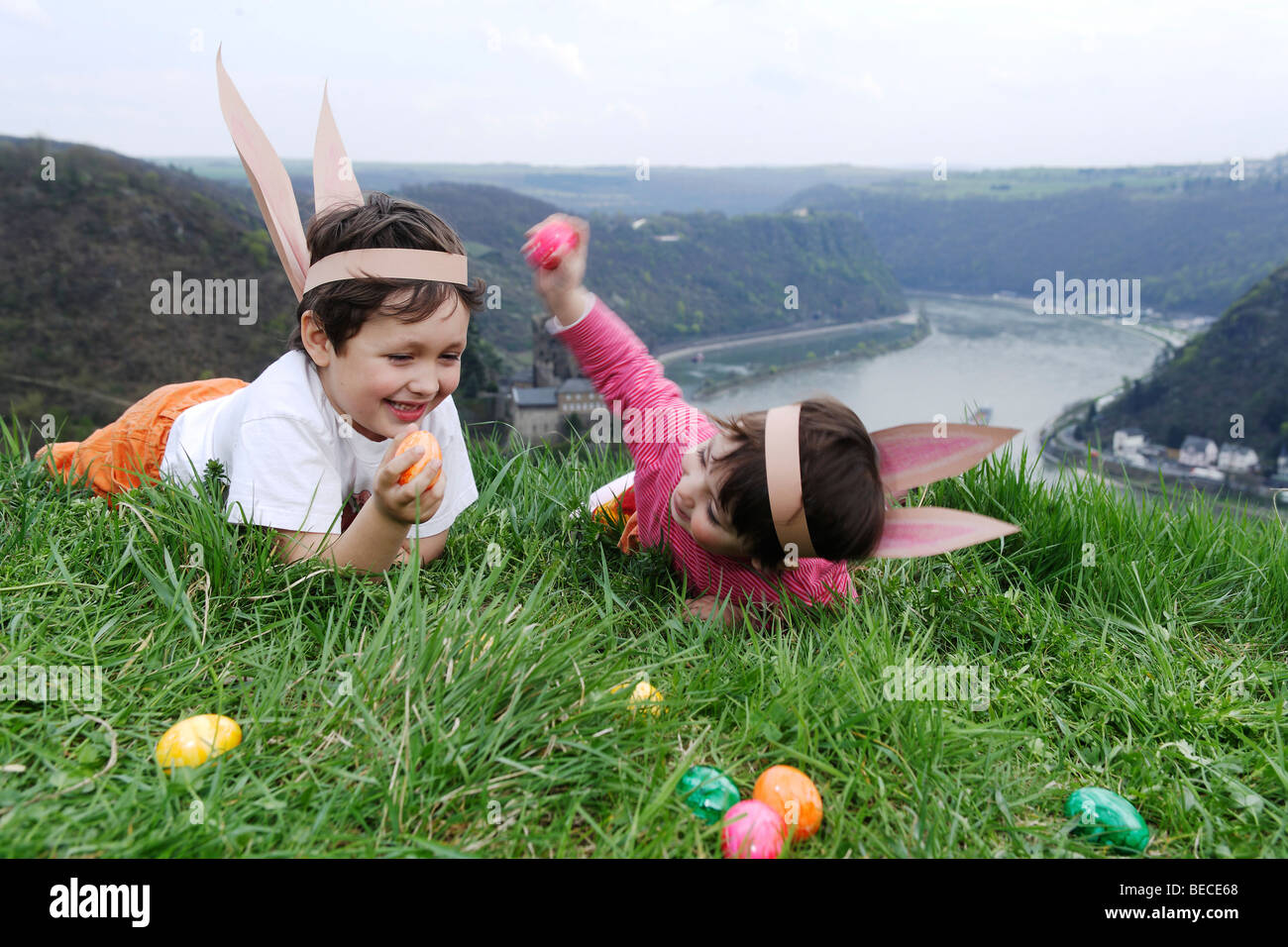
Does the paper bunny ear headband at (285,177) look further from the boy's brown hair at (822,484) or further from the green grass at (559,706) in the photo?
the boy's brown hair at (822,484)

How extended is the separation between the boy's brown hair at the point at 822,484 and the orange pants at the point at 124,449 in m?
2.19

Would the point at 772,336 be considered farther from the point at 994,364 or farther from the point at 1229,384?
the point at 1229,384

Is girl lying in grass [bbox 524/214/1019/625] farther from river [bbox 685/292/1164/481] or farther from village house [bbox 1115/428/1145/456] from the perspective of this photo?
village house [bbox 1115/428/1145/456]

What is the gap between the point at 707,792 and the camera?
1836 mm

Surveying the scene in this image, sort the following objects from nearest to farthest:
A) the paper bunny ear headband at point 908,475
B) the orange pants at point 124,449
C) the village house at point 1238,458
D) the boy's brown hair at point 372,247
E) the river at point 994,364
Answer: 1. the paper bunny ear headband at point 908,475
2. the boy's brown hair at point 372,247
3. the orange pants at point 124,449
4. the river at point 994,364
5. the village house at point 1238,458

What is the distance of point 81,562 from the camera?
252cm

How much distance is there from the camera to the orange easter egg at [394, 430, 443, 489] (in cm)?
228

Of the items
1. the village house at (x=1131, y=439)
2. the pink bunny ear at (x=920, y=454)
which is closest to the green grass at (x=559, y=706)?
the pink bunny ear at (x=920, y=454)

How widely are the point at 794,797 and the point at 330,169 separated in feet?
8.84

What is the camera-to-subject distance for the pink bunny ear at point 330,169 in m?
3.06

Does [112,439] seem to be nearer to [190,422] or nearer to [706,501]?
[190,422]

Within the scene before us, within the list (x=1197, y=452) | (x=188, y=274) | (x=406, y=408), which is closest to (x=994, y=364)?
(x=1197, y=452)

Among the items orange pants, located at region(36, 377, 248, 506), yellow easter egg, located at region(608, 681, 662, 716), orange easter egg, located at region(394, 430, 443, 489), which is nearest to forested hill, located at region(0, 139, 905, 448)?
orange pants, located at region(36, 377, 248, 506)

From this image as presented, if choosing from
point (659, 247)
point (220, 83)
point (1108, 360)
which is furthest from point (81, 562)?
point (1108, 360)
